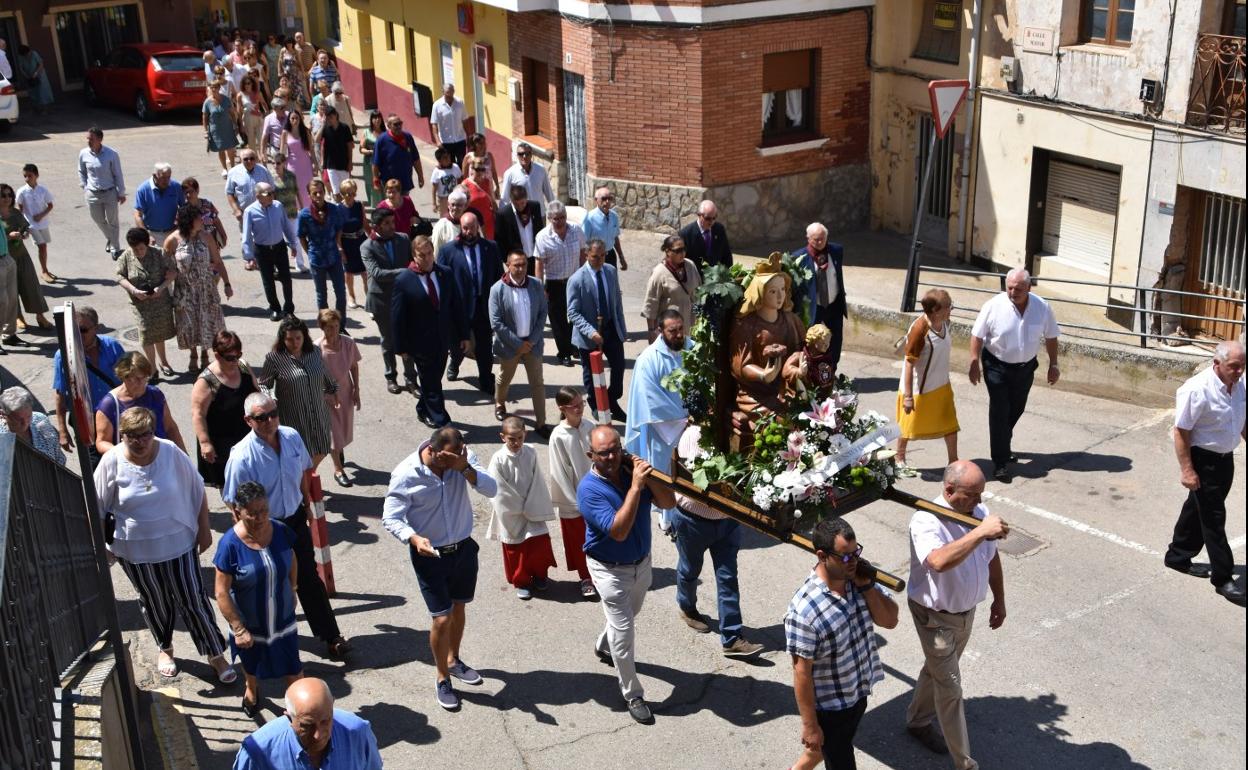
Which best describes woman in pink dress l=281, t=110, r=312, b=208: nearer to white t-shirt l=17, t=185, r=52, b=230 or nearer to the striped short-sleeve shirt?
white t-shirt l=17, t=185, r=52, b=230

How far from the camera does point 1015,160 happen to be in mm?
16688

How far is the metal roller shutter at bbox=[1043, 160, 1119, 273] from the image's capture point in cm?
1587

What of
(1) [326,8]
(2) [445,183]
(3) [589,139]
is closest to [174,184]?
(2) [445,183]

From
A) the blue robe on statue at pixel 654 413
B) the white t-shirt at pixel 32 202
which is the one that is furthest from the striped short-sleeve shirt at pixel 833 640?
the white t-shirt at pixel 32 202

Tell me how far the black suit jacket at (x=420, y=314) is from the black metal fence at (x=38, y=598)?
527 centimetres

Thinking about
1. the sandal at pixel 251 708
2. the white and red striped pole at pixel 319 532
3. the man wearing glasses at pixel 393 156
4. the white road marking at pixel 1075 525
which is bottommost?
the sandal at pixel 251 708

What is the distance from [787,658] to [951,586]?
1.93m

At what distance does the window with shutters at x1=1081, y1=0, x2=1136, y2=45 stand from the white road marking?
21.7ft

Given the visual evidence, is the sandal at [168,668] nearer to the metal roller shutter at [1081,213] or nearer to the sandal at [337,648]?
the sandal at [337,648]

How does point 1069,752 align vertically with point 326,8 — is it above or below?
below

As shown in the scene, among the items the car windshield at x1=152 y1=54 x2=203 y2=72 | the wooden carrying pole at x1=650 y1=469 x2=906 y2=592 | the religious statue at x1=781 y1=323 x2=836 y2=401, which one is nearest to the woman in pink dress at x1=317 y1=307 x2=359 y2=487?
the wooden carrying pole at x1=650 y1=469 x2=906 y2=592

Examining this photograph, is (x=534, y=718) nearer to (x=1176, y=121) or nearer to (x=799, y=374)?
(x=799, y=374)

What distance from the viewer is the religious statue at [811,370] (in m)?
7.71

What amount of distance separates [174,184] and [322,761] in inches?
444
